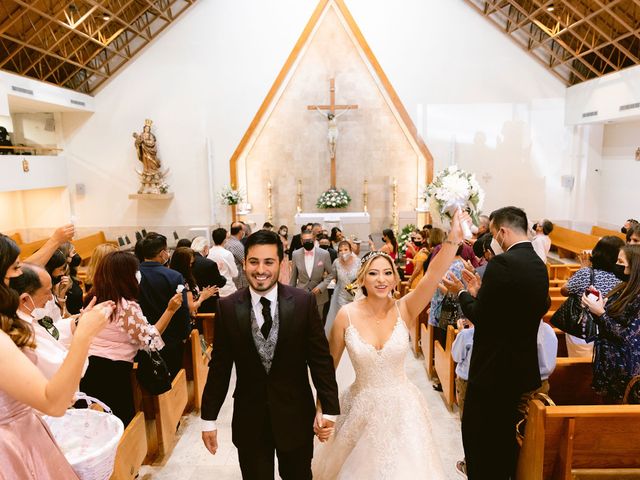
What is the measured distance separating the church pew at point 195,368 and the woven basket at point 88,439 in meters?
2.29

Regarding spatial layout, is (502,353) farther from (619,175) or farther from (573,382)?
(619,175)

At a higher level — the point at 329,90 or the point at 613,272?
the point at 329,90

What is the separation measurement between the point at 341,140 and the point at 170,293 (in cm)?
1019

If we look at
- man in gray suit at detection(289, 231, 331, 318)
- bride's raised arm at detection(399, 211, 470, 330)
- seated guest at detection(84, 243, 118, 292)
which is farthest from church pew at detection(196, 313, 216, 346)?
bride's raised arm at detection(399, 211, 470, 330)

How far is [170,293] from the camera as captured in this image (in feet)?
13.2

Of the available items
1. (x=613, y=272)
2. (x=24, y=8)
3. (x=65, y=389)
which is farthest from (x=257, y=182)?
(x=65, y=389)

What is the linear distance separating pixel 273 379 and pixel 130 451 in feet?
4.50

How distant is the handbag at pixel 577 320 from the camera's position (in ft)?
9.83

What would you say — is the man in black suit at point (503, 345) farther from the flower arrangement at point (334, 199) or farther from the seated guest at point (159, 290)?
the flower arrangement at point (334, 199)

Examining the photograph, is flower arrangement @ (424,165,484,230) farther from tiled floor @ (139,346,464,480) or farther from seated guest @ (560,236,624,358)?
tiled floor @ (139,346,464,480)

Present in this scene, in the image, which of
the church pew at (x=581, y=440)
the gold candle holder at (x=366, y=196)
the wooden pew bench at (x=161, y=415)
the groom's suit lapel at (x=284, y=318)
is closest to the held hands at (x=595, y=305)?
the church pew at (x=581, y=440)

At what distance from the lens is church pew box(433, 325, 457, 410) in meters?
4.51

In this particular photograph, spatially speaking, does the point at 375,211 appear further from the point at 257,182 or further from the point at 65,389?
the point at 65,389

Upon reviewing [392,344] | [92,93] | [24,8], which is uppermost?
[24,8]
